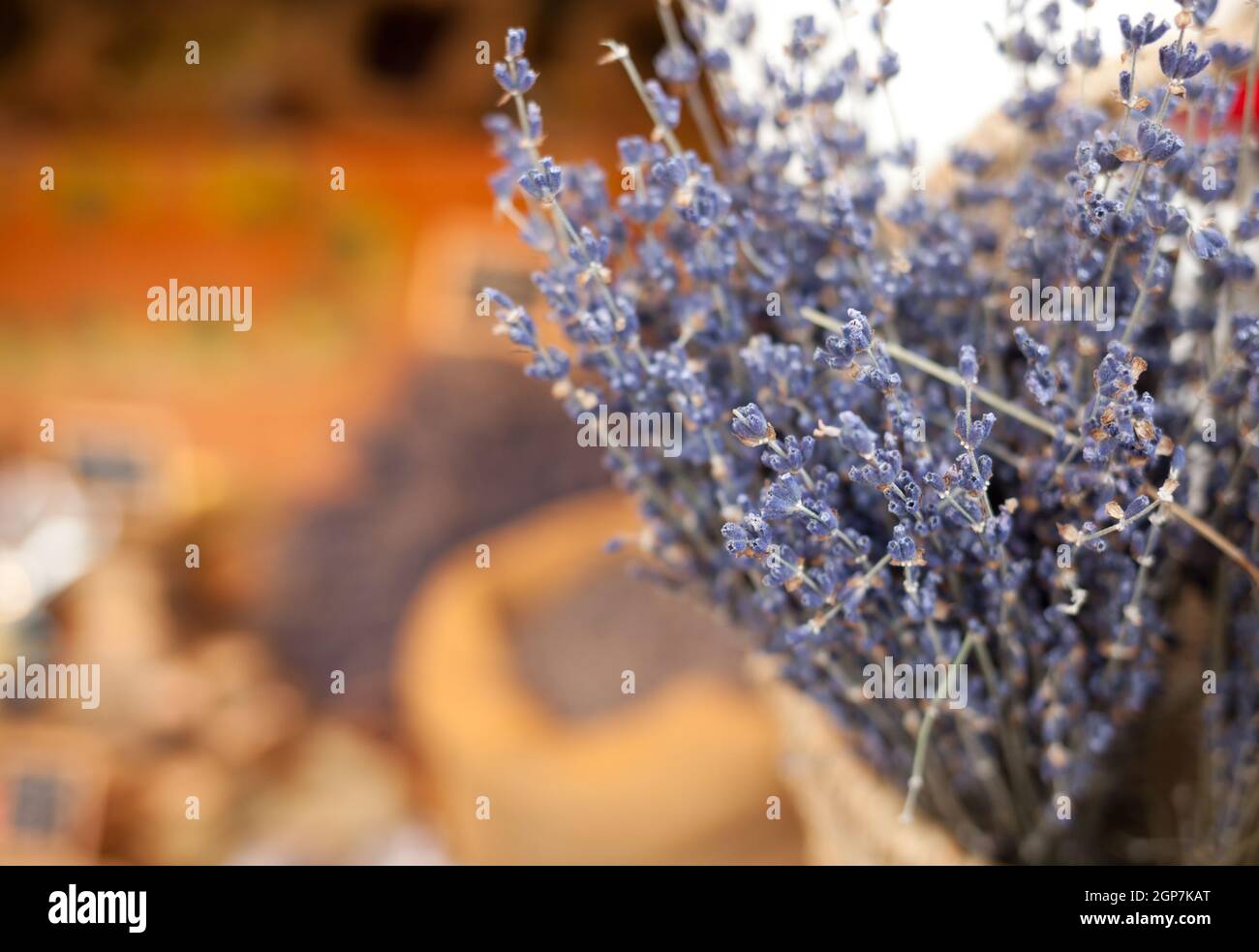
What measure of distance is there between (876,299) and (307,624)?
145cm

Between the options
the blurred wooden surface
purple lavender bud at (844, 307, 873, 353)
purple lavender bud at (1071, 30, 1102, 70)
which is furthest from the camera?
the blurred wooden surface

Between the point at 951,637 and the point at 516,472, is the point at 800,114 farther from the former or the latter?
the point at 516,472

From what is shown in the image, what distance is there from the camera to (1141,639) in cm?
59

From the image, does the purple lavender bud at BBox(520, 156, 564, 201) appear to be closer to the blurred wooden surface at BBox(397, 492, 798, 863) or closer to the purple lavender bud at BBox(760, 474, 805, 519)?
the purple lavender bud at BBox(760, 474, 805, 519)

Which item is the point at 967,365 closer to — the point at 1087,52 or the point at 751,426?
the point at 751,426

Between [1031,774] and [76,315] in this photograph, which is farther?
[76,315]

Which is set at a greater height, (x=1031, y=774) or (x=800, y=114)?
(x=800, y=114)

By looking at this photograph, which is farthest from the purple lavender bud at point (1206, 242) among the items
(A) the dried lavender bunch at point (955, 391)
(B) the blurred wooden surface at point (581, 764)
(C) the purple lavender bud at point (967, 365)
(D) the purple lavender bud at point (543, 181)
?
(B) the blurred wooden surface at point (581, 764)

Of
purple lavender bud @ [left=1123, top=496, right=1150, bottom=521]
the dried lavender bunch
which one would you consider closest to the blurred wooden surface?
the dried lavender bunch

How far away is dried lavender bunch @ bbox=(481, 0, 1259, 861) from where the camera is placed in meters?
0.48

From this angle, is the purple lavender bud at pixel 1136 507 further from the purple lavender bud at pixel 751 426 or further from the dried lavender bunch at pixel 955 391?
the purple lavender bud at pixel 751 426

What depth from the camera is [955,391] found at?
1.83 feet

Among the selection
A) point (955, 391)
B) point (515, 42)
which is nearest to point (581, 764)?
point (955, 391)

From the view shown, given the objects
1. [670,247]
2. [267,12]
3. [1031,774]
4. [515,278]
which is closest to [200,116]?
[267,12]
